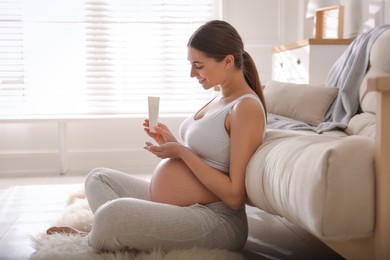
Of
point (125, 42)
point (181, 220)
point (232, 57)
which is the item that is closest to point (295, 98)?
point (232, 57)

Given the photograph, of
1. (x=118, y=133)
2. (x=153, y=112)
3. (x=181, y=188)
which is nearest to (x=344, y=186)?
(x=181, y=188)

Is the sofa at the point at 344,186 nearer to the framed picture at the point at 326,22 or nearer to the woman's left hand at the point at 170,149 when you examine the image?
the woman's left hand at the point at 170,149

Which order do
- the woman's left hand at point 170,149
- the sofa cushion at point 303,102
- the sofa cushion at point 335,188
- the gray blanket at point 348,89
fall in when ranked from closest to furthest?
the sofa cushion at point 335,188 < the woman's left hand at point 170,149 < the gray blanket at point 348,89 < the sofa cushion at point 303,102

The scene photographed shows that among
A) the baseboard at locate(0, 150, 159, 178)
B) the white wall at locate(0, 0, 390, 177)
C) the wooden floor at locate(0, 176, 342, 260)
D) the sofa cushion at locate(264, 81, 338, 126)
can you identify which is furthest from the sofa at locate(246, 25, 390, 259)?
the white wall at locate(0, 0, 390, 177)

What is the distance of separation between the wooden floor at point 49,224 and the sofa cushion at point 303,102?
53cm

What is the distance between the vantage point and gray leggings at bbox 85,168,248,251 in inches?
61.0

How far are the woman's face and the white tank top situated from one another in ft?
0.33

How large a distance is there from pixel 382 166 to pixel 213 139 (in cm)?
65

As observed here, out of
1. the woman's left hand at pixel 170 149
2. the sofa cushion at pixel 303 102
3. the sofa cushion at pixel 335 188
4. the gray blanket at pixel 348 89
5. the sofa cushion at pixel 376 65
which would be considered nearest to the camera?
the sofa cushion at pixel 335 188

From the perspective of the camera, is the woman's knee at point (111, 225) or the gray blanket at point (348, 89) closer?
the woman's knee at point (111, 225)

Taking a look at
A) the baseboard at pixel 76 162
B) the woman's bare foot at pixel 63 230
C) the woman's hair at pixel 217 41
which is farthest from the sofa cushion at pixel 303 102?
the baseboard at pixel 76 162

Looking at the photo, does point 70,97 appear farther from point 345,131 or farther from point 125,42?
point 345,131

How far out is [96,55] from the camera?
14.6 feet

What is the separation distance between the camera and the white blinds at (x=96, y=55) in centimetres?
438
